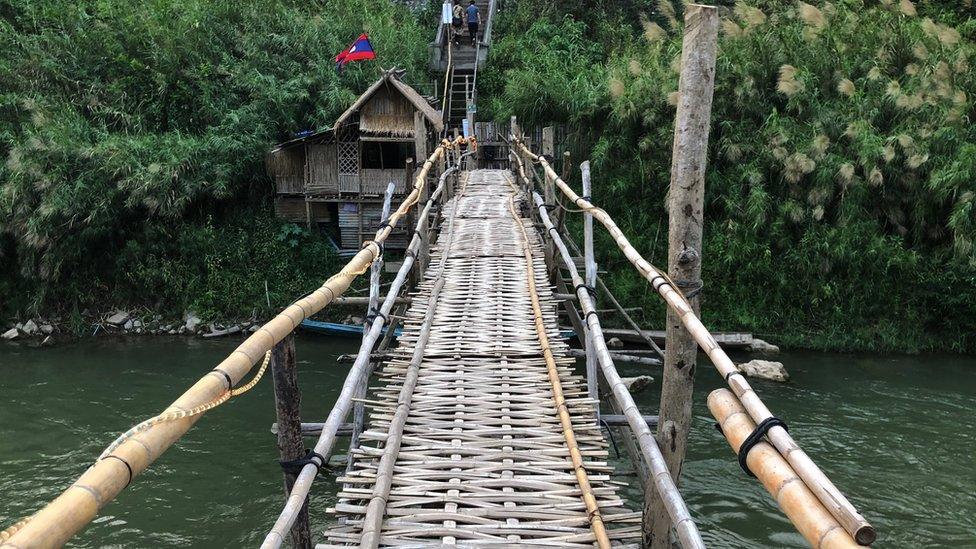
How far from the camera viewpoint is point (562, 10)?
18.8m

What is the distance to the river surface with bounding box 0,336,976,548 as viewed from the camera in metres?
6.55

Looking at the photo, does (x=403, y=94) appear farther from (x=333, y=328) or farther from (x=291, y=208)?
(x=333, y=328)

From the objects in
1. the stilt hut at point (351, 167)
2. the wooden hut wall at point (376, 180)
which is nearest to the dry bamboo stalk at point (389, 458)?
the stilt hut at point (351, 167)

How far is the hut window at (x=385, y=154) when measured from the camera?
14.3 m

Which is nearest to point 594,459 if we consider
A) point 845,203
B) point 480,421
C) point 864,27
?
point 480,421

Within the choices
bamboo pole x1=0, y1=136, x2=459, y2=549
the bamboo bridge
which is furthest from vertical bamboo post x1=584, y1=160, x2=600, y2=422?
bamboo pole x1=0, y1=136, x2=459, y2=549

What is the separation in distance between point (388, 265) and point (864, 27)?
11.4 metres

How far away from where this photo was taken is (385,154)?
14477 mm

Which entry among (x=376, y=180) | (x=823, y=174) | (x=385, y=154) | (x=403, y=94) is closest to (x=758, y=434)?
(x=823, y=174)

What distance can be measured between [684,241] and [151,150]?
40.2 ft

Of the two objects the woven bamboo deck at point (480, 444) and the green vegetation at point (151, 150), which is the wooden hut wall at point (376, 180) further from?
the woven bamboo deck at point (480, 444)

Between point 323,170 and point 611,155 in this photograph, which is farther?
point 323,170

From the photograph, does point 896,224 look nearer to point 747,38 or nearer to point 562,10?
point 747,38

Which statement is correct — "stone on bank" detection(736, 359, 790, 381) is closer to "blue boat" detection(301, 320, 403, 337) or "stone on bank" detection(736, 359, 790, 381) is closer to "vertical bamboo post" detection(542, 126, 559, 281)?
"vertical bamboo post" detection(542, 126, 559, 281)
